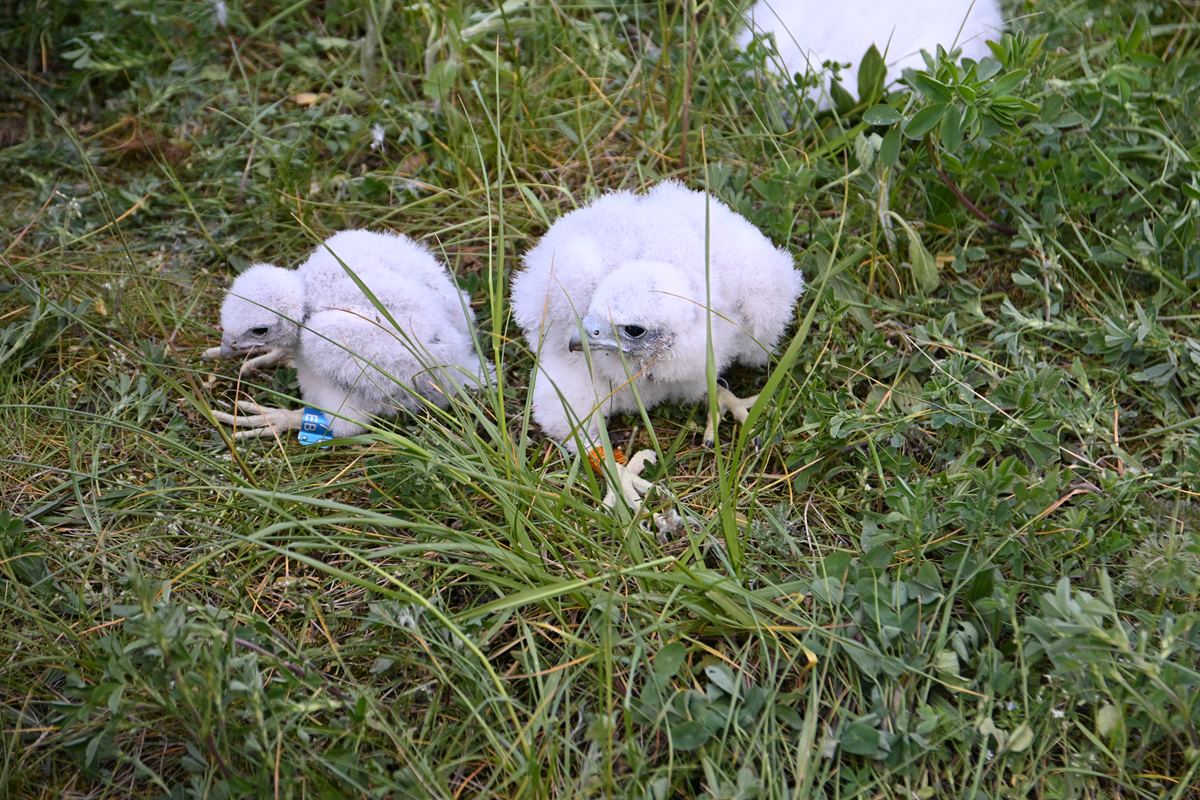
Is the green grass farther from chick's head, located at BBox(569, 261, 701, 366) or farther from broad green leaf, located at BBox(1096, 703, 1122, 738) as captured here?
chick's head, located at BBox(569, 261, 701, 366)

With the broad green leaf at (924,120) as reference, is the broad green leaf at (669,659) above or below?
below

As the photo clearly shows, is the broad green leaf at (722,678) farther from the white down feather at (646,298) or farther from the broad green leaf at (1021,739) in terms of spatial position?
the white down feather at (646,298)

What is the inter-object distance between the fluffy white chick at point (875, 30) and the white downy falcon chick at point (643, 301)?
861 millimetres

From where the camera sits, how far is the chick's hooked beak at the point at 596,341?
9.29ft

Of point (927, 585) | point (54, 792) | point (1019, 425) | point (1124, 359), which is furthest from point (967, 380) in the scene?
point (54, 792)

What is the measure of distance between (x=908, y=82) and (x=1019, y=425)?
114 centimetres

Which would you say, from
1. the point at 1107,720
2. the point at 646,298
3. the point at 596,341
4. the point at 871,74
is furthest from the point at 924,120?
the point at 1107,720

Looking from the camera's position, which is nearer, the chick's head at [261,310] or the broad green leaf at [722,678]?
the broad green leaf at [722,678]

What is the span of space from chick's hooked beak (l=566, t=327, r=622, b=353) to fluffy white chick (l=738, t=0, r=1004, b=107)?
1.39 metres

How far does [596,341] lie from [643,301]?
187mm

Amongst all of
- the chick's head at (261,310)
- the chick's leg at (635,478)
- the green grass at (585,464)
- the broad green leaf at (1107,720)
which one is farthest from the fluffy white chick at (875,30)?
the broad green leaf at (1107,720)

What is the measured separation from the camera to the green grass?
229cm

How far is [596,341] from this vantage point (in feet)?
9.36

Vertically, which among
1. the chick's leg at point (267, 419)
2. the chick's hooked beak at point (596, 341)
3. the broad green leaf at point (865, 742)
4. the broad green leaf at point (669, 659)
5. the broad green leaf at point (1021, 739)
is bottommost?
the chick's leg at point (267, 419)
